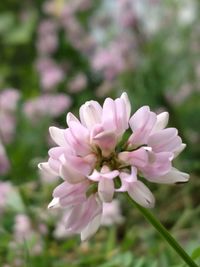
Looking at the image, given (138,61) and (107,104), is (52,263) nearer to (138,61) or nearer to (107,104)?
(107,104)

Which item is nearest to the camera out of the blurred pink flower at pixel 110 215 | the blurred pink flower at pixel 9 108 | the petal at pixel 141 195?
the petal at pixel 141 195

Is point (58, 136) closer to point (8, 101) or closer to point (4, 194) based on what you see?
point (4, 194)

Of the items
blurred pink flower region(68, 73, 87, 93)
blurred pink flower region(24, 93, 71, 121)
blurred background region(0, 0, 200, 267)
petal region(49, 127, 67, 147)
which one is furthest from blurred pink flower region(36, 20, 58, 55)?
petal region(49, 127, 67, 147)

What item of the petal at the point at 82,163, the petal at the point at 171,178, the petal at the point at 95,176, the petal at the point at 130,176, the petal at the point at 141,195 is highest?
the petal at the point at 82,163

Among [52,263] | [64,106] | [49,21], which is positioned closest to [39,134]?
[64,106]

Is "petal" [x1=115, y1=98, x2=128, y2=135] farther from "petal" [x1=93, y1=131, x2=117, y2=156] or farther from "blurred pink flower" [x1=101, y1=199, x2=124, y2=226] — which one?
"blurred pink flower" [x1=101, y1=199, x2=124, y2=226]

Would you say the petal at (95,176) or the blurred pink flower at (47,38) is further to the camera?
the blurred pink flower at (47,38)

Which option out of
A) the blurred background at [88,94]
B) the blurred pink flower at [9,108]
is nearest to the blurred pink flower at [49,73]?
the blurred background at [88,94]

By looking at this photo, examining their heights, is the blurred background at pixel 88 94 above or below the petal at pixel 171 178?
below

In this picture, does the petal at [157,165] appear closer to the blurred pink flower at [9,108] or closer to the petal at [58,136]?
the petal at [58,136]
